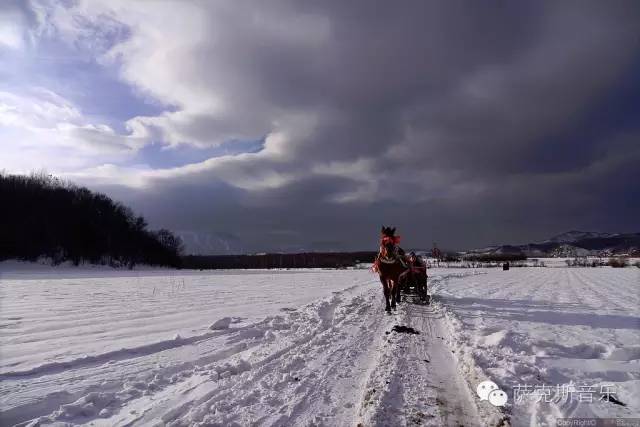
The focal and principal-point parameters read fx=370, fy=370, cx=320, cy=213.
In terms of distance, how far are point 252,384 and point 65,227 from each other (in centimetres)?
7499

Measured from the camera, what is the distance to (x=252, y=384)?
15.1ft

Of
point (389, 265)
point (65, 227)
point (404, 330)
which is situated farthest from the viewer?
point (65, 227)

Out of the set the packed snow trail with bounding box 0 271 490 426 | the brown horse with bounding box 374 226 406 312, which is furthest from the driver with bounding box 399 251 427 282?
the packed snow trail with bounding box 0 271 490 426

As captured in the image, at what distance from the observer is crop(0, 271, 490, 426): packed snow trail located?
3684 mm

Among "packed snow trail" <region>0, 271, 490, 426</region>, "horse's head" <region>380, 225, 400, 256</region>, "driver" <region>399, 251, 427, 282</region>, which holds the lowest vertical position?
"packed snow trail" <region>0, 271, 490, 426</region>

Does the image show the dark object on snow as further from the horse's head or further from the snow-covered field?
the horse's head

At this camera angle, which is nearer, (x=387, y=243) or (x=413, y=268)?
(x=387, y=243)

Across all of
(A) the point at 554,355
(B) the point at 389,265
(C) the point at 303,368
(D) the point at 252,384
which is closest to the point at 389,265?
(B) the point at 389,265

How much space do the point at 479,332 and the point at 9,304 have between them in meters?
14.3

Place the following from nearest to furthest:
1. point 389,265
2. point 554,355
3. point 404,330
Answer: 1. point 554,355
2. point 404,330
3. point 389,265

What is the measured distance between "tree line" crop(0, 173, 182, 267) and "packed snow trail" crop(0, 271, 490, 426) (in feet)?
220

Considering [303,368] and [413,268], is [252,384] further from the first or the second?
[413,268]

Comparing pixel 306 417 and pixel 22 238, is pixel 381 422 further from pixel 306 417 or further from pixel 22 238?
pixel 22 238

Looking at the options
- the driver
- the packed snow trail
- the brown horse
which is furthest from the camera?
the driver
